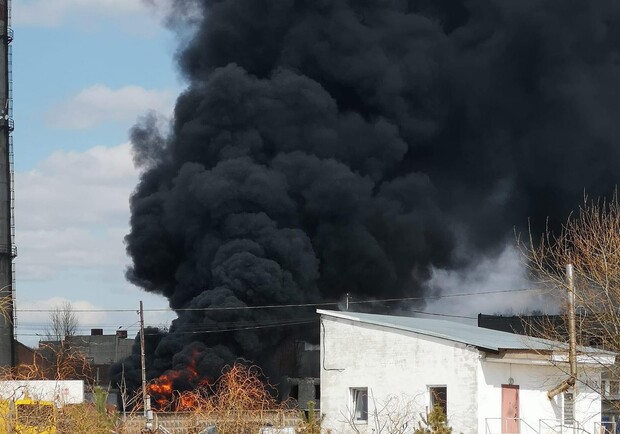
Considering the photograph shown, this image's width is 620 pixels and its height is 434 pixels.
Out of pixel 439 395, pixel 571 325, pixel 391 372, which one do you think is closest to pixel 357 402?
pixel 391 372

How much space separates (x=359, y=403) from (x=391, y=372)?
157cm

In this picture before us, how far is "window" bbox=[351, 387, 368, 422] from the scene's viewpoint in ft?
91.1

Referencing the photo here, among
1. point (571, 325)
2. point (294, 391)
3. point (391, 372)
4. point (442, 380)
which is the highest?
point (571, 325)

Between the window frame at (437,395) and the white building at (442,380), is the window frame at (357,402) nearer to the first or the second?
the white building at (442,380)

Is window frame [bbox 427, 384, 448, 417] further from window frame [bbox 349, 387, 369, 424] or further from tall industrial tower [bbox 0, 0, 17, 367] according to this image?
tall industrial tower [bbox 0, 0, 17, 367]

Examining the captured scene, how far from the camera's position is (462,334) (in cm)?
2838

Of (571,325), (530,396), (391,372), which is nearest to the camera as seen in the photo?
(571,325)

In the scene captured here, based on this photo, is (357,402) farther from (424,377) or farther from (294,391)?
(294,391)

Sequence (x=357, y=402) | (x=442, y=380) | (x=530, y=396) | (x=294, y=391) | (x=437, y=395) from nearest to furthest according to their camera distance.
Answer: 1. (x=442, y=380)
2. (x=437, y=395)
3. (x=530, y=396)
4. (x=357, y=402)
5. (x=294, y=391)

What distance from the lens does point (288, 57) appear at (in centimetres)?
6325

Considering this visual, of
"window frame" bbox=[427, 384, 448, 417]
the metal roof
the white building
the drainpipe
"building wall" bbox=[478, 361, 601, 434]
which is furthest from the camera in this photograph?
"window frame" bbox=[427, 384, 448, 417]

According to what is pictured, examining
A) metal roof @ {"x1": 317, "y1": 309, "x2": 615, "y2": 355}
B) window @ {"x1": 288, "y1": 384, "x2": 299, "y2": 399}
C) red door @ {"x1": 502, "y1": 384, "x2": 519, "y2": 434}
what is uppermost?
metal roof @ {"x1": 317, "y1": 309, "x2": 615, "y2": 355}

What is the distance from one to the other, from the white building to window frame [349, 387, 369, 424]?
3cm

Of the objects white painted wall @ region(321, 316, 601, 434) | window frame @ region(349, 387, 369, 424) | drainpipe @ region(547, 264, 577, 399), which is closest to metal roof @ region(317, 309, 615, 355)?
white painted wall @ region(321, 316, 601, 434)
